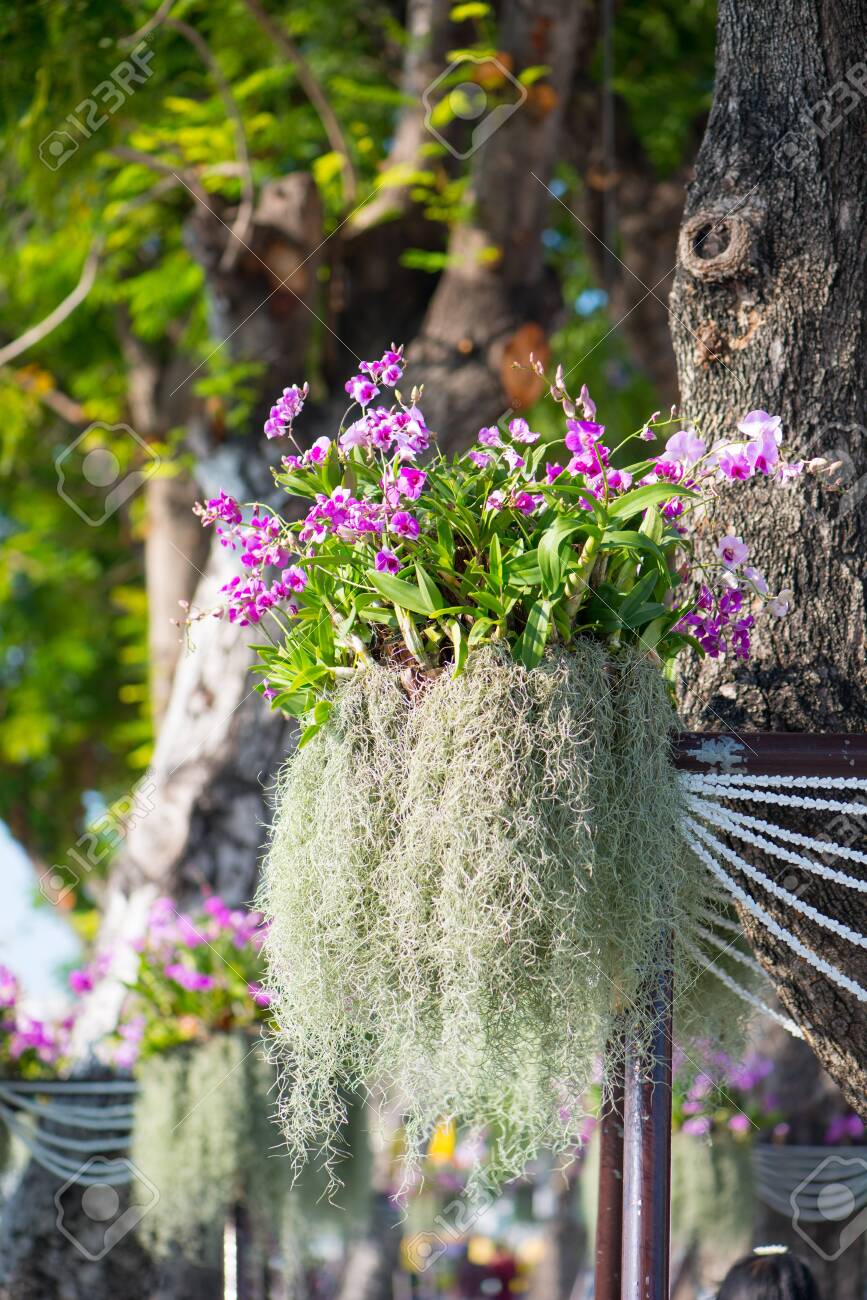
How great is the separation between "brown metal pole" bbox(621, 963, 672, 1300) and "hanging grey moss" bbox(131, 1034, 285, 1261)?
1.82m

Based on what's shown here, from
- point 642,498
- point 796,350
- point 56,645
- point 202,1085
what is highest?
point 56,645

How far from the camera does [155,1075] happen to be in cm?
369

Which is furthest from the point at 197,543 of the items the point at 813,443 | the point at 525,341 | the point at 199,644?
the point at 813,443

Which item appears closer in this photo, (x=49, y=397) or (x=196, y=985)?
(x=196, y=985)

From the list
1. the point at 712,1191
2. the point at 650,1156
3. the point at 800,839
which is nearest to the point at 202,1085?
the point at 712,1191

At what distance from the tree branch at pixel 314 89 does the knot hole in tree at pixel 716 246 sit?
118 inches

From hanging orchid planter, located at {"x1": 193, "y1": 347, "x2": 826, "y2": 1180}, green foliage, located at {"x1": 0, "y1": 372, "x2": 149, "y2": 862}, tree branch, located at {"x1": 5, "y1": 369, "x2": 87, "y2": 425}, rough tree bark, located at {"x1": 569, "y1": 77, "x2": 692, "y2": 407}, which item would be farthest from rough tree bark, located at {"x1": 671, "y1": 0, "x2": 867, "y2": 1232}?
green foliage, located at {"x1": 0, "y1": 372, "x2": 149, "y2": 862}

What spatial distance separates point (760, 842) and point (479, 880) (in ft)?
1.64

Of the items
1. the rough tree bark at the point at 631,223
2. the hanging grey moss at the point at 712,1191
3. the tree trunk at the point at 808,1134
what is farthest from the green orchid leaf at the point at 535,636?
the rough tree bark at the point at 631,223

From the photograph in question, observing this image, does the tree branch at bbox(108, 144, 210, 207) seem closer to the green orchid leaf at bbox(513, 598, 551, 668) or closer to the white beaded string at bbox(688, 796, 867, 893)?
the green orchid leaf at bbox(513, 598, 551, 668)

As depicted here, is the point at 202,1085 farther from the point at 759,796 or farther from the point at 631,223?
the point at 631,223

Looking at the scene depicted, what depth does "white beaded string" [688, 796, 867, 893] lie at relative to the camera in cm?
189

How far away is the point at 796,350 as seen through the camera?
7.13ft

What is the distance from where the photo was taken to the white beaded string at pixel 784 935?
1.92 meters
